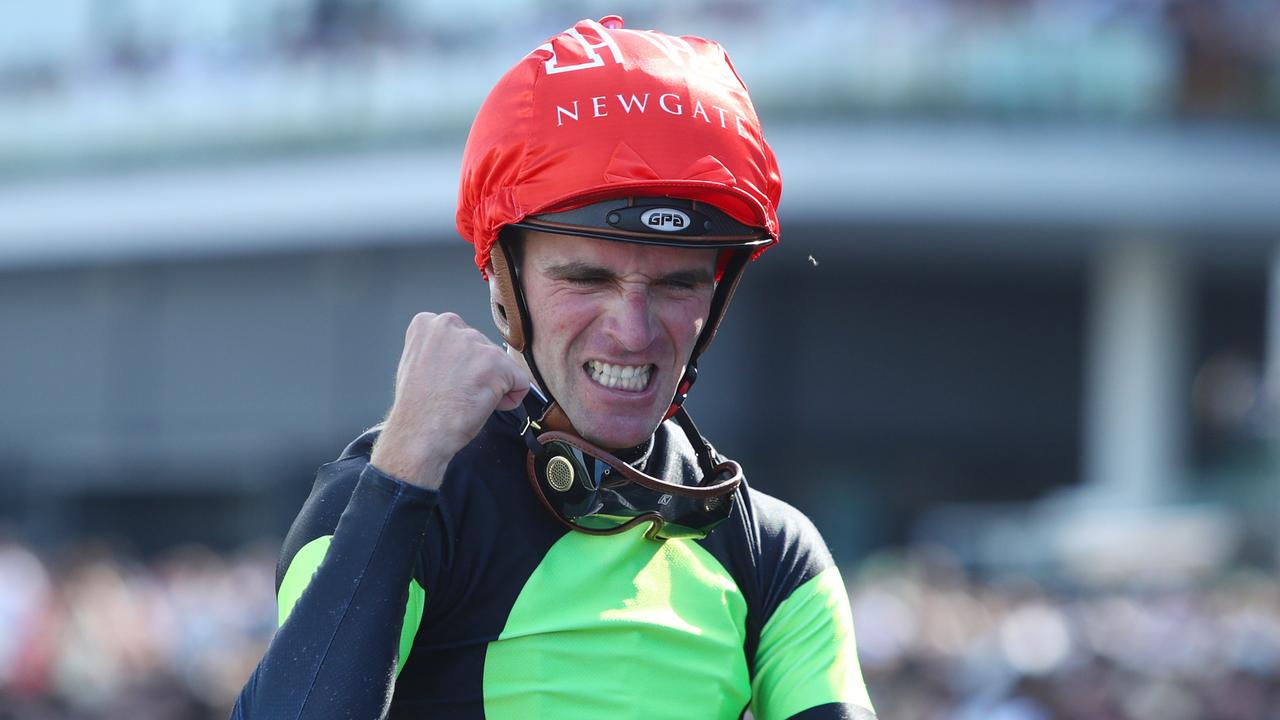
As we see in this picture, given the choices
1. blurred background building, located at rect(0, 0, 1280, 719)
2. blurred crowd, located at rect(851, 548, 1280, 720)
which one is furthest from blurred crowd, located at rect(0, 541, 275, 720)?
blurred crowd, located at rect(851, 548, 1280, 720)

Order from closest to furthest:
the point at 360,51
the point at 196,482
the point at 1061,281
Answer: the point at 360,51 → the point at 1061,281 → the point at 196,482

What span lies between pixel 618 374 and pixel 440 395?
28 centimetres

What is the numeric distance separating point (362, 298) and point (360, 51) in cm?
297

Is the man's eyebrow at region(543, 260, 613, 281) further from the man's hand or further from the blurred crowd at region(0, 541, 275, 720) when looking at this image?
the blurred crowd at region(0, 541, 275, 720)

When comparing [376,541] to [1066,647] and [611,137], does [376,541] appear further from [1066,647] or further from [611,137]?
[1066,647]

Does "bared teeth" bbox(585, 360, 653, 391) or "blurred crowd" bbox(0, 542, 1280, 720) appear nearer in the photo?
"bared teeth" bbox(585, 360, 653, 391)

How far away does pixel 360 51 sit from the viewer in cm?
1852

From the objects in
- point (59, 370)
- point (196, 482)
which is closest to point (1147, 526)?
point (196, 482)

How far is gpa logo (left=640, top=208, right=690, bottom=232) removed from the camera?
210 cm

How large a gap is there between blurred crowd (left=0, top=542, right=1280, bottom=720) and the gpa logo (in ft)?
16.2

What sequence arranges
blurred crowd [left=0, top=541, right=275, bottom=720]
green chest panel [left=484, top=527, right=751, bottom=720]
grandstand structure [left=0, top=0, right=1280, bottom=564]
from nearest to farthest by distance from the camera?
1. green chest panel [left=484, top=527, right=751, bottom=720]
2. blurred crowd [left=0, top=541, right=275, bottom=720]
3. grandstand structure [left=0, top=0, right=1280, bottom=564]

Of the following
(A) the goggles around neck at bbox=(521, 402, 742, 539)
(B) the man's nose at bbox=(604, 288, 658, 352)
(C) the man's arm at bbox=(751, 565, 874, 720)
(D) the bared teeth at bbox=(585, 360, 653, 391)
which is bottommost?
(C) the man's arm at bbox=(751, 565, 874, 720)

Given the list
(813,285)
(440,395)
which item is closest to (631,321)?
(440,395)

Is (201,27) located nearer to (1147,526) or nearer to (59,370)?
(59,370)
